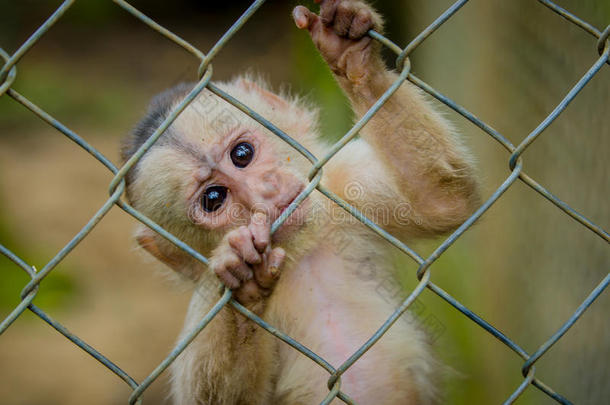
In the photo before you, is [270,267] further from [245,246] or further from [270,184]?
[270,184]

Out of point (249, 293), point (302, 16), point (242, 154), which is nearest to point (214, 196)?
point (242, 154)

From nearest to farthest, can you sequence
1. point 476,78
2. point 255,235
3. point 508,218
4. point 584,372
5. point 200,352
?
point 255,235 < point 200,352 < point 584,372 < point 508,218 < point 476,78

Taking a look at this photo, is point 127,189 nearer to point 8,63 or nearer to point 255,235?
point 255,235

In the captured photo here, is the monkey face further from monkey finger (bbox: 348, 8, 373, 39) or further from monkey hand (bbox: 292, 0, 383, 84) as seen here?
monkey finger (bbox: 348, 8, 373, 39)

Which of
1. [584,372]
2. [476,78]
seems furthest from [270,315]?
[476,78]

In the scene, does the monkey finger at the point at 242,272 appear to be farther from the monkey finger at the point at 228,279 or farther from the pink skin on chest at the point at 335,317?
the pink skin on chest at the point at 335,317

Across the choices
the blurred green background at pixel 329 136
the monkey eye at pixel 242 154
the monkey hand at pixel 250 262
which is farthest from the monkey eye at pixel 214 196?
the blurred green background at pixel 329 136

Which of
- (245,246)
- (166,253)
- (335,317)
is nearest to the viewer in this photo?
(245,246)
